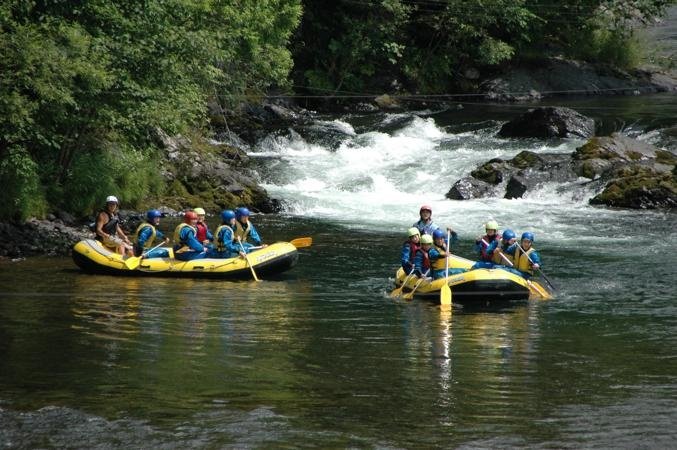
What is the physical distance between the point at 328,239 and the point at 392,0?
20109 millimetres

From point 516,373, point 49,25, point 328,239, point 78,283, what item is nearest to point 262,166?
point 328,239

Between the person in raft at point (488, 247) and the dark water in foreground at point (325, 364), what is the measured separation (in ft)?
3.51

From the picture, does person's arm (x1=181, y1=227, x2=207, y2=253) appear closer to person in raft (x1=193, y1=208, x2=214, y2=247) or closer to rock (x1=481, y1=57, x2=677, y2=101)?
person in raft (x1=193, y1=208, x2=214, y2=247)

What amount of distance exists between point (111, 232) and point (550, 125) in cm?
1798

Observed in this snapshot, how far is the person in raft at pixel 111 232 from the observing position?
1866cm

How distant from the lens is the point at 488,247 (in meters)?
17.0

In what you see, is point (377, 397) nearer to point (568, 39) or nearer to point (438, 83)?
point (438, 83)

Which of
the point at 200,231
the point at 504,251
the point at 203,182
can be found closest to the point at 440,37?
the point at 203,182

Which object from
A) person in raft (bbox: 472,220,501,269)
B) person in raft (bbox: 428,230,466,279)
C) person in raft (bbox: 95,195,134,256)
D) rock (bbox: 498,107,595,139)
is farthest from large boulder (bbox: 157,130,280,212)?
rock (bbox: 498,107,595,139)

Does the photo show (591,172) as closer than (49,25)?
No

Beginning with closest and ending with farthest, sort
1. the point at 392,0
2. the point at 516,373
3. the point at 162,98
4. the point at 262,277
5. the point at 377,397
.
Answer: the point at 377,397
the point at 516,373
the point at 262,277
the point at 162,98
the point at 392,0

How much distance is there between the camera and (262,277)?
60.3 ft

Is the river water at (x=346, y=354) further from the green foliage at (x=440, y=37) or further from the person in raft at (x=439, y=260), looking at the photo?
the green foliage at (x=440, y=37)

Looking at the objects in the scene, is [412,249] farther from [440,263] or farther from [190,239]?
[190,239]
